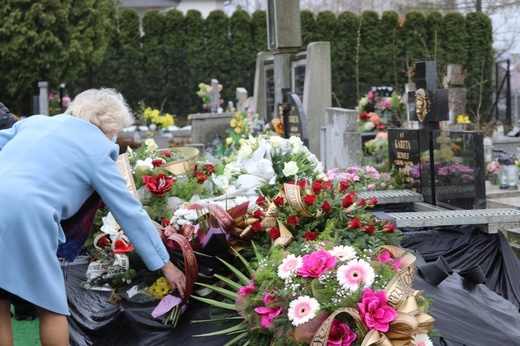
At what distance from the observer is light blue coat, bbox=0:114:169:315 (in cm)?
292

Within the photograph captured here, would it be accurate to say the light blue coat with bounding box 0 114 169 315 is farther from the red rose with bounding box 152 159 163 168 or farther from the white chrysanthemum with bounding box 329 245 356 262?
the red rose with bounding box 152 159 163 168

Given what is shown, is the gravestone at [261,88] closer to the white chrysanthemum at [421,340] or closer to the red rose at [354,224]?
the red rose at [354,224]

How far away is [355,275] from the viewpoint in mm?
2766

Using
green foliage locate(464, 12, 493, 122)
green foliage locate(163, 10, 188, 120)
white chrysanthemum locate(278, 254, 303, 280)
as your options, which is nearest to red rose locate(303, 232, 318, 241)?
white chrysanthemum locate(278, 254, 303, 280)

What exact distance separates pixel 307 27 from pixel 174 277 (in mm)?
18395

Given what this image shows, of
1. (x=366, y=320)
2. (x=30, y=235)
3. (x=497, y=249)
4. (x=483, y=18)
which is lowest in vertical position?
(x=497, y=249)

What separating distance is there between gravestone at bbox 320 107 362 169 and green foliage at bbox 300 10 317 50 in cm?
1168

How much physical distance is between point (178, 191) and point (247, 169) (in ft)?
1.50

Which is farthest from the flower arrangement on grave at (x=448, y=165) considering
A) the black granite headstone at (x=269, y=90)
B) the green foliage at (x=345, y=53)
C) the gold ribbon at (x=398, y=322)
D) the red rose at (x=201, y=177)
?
the green foliage at (x=345, y=53)

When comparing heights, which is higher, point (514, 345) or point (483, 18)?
point (483, 18)

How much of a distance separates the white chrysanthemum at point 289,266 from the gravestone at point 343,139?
6.22 m

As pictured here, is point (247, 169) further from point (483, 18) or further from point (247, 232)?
point (483, 18)

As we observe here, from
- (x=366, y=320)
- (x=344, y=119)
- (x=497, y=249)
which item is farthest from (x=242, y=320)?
(x=344, y=119)

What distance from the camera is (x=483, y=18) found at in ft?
71.6
